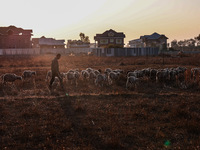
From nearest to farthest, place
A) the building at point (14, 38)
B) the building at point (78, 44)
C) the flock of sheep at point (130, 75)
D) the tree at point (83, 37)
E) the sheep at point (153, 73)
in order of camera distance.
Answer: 1. the flock of sheep at point (130, 75)
2. the sheep at point (153, 73)
3. the building at point (14, 38)
4. the building at point (78, 44)
5. the tree at point (83, 37)

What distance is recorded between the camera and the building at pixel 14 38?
Result: 51209 mm

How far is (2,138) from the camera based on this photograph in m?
5.80

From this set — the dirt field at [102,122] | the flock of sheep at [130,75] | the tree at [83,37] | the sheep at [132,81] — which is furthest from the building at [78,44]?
the dirt field at [102,122]

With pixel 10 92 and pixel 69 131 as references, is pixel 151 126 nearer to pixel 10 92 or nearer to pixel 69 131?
pixel 69 131

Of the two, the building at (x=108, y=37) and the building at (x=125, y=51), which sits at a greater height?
the building at (x=108, y=37)

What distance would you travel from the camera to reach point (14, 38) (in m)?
51.8

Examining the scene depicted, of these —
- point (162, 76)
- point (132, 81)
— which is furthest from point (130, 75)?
point (162, 76)

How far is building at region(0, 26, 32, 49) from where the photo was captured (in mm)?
51209

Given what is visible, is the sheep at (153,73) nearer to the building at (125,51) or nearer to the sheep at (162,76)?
the sheep at (162,76)

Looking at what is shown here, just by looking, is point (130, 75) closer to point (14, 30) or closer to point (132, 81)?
point (132, 81)

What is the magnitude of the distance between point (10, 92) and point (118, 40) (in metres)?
56.2

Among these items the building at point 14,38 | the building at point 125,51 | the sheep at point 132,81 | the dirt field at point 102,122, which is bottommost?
the dirt field at point 102,122

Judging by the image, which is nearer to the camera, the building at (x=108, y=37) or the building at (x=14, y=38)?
the building at (x=14, y=38)

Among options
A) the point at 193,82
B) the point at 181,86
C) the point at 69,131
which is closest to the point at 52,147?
the point at 69,131
